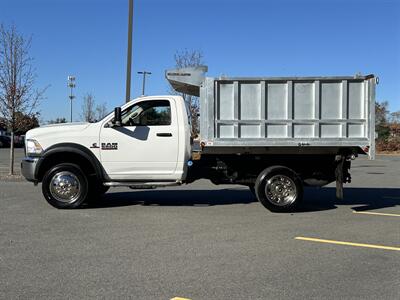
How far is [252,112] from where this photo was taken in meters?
9.36

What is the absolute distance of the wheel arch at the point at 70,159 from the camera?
9.45 metres

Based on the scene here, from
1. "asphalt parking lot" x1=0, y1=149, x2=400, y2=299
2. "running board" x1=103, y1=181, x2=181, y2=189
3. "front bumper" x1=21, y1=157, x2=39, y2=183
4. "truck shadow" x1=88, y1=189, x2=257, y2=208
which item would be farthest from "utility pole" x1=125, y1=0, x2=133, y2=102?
"running board" x1=103, y1=181, x2=181, y2=189

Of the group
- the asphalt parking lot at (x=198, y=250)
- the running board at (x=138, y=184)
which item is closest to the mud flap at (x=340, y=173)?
the asphalt parking lot at (x=198, y=250)

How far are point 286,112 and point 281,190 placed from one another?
1.56 m

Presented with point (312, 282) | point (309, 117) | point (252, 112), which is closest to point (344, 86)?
point (309, 117)

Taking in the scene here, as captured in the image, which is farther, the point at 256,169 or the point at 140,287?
the point at 256,169

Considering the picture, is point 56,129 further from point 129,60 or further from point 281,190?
point 129,60

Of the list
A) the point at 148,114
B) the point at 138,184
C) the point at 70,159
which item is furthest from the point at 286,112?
the point at 70,159

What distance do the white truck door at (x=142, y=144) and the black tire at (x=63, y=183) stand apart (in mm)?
555

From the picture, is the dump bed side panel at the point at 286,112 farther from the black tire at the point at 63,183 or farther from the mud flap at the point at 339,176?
the black tire at the point at 63,183

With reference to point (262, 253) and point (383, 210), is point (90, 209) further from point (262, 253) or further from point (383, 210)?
point (383, 210)

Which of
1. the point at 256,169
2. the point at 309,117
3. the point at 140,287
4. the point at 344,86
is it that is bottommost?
the point at 140,287

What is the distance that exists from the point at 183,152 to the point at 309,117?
259 centimetres

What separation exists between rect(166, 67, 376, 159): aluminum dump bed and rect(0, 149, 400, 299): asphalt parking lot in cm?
145
